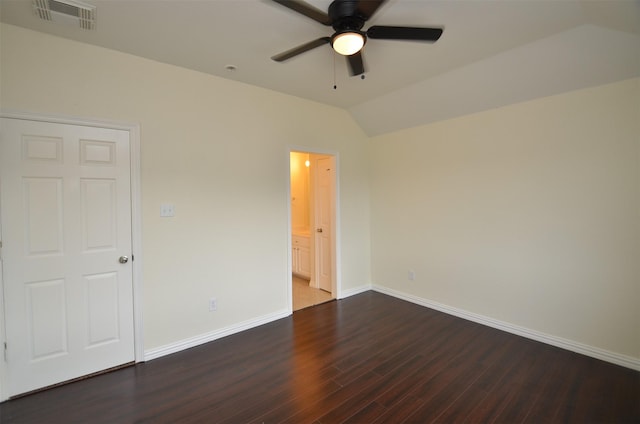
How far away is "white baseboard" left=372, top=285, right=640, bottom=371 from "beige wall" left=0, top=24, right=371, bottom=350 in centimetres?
200

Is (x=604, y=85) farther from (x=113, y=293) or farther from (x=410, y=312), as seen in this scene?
(x=113, y=293)

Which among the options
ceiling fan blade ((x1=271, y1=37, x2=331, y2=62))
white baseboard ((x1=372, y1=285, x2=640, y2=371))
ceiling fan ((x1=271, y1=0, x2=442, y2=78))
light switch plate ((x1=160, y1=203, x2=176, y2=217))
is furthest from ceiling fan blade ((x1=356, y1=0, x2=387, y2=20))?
white baseboard ((x1=372, y1=285, x2=640, y2=371))

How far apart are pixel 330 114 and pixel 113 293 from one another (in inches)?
131

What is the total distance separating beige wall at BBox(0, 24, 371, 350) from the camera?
2350 millimetres

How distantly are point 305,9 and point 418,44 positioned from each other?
1231 mm

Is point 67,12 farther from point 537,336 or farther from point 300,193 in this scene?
point 537,336

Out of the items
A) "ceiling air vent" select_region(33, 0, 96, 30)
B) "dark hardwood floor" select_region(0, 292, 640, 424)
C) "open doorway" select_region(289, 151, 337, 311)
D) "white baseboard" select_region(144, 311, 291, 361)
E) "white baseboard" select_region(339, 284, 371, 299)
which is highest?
"ceiling air vent" select_region(33, 0, 96, 30)

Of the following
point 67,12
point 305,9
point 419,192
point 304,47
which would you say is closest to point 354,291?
point 419,192

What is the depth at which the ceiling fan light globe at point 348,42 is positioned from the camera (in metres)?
1.91

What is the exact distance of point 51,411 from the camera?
208 centimetres

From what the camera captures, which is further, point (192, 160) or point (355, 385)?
Answer: point (192, 160)

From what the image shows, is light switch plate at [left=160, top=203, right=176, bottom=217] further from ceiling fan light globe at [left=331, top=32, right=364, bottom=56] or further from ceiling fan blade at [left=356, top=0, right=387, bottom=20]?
ceiling fan blade at [left=356, top=0, right=387, bottom=20]

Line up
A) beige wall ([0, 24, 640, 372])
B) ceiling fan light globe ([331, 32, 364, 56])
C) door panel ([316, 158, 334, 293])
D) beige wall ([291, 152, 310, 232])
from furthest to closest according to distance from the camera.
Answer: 1. beige wall ([291, 152, 310, 232])
2. door panel ([316, 158, 334, 293])
3. beige wall ([0, 24, 640, 372])
4. ceiling fan light globe ([331, 32, 364, 56])

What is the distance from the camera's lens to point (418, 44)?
2.49 meters
